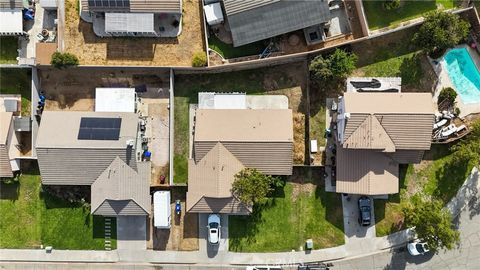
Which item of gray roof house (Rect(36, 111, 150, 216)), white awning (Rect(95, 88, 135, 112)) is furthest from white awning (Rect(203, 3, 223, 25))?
gray roof house (Rect(36, 111, 150, 216))

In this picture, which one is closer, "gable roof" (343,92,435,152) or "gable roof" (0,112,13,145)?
"gable roof" (343,92,435,152)

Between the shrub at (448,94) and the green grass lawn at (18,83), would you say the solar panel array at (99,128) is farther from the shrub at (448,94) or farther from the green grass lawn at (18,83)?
the shrub at (448,94)

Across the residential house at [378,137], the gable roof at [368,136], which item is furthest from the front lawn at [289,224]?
the gable roof at [368,136]

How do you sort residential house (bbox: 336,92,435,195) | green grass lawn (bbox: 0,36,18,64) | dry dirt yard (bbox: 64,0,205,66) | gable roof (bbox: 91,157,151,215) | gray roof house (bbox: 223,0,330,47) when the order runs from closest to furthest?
residential house (bbox: 336,92,435,195)
gray roof house (bbox: 223,0,330,47)
gable roof (bbox: 91,157,151,215)
dry dirt yard (bbox: 64,0,205,66)
green grass lawn (bbox: 0,36,18,64)

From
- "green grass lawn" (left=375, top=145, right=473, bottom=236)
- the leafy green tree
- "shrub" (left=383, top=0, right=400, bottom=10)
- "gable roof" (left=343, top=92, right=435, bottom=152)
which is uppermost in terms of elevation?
"shrub" (left=383, top=0, right=400, bottom=10)

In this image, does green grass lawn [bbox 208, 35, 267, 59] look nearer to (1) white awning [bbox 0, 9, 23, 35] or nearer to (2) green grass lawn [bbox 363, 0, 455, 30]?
(2) green grass lawn [bbox 363, 0, 455, 30]

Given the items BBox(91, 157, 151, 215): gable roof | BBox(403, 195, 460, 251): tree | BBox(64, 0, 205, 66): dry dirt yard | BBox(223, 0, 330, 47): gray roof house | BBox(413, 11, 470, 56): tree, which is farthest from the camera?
BBox(64, 0, 205, 66): dry dirt yard
